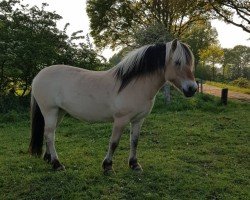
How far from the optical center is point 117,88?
594 centimetres

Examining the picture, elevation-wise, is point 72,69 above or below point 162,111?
above

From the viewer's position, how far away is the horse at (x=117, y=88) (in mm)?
5727

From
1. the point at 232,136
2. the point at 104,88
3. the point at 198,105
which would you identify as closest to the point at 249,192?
the point at 104,88

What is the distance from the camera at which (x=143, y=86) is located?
589cm

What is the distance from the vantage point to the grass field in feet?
17.6

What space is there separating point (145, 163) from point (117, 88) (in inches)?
70.0

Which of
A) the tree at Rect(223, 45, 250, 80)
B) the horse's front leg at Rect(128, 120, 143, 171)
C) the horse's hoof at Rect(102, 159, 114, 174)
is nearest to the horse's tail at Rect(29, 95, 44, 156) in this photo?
the horse's hoof at Rect(102, 159, 114, 174)

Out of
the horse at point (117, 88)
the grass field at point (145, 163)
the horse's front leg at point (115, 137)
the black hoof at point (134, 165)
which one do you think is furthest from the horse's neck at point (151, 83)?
the grass field at point (145, 163)

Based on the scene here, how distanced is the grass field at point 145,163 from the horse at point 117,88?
18.3 inches

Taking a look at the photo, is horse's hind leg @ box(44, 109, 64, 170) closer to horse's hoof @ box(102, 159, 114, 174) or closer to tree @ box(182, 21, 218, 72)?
horse's hoof @ box(102, 159, 114, 174)

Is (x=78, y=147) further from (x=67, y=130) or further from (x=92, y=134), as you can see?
(x=67, y=130)

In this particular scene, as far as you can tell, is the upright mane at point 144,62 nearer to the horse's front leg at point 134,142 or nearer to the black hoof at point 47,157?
the horse's front leg at point 134,142

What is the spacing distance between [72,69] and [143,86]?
1.42 metres

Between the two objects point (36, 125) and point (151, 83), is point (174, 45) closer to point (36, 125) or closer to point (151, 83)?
point (151, 83)
